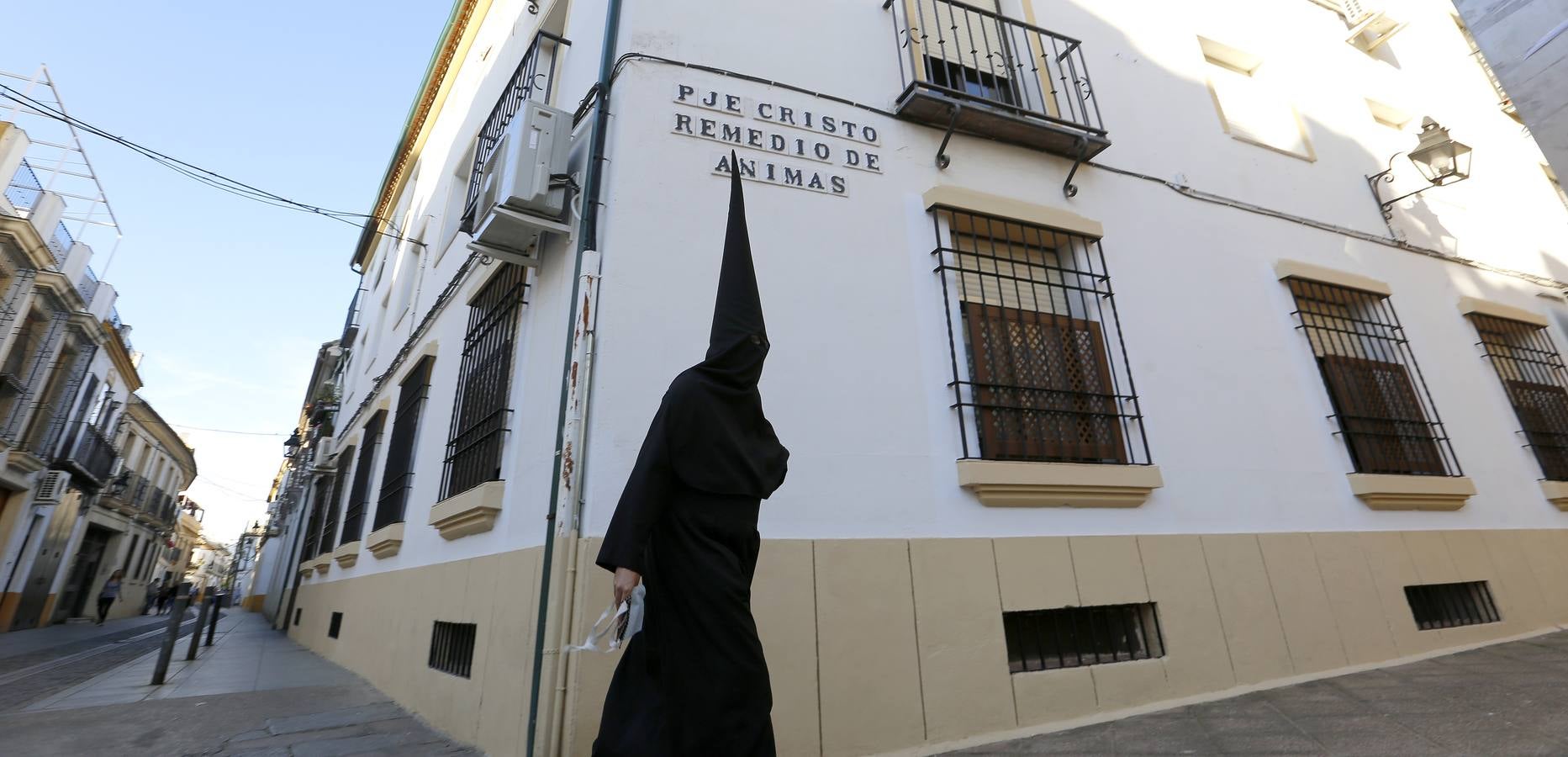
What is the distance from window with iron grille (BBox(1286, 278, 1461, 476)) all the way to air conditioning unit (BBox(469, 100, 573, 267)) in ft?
18.4

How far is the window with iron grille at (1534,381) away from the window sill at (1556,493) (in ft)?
0.37

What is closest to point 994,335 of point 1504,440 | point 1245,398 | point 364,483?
point 1245,398

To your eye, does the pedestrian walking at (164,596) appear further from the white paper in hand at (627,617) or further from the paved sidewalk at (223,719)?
the white paper in hand at (627,617)

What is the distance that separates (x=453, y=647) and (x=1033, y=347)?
405cm

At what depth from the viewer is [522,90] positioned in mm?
5246

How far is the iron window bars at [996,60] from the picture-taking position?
5.03m

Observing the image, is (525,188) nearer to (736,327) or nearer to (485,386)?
(485,386)

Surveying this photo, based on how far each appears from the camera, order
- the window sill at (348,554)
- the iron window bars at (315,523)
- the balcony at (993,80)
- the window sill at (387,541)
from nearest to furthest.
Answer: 1. the balcony at (993,80)
2. the window sill at (387,541)
3. the window sill at (348,554)
4. the iron window bars at (315,523)

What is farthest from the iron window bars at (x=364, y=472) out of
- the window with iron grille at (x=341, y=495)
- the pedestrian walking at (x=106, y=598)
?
the pedestrian walking at (x=106, y=598)

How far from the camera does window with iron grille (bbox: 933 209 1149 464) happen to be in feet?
13.0

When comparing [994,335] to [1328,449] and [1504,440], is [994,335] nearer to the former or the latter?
[1328,449]

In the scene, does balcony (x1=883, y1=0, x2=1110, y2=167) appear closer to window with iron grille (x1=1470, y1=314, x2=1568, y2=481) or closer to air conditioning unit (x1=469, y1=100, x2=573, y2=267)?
air conditioning unit (x1=469, y1=100, x2=573, y2=267)

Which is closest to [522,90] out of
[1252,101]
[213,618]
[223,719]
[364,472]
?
[223,719]

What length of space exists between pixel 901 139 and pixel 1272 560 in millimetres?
3599
